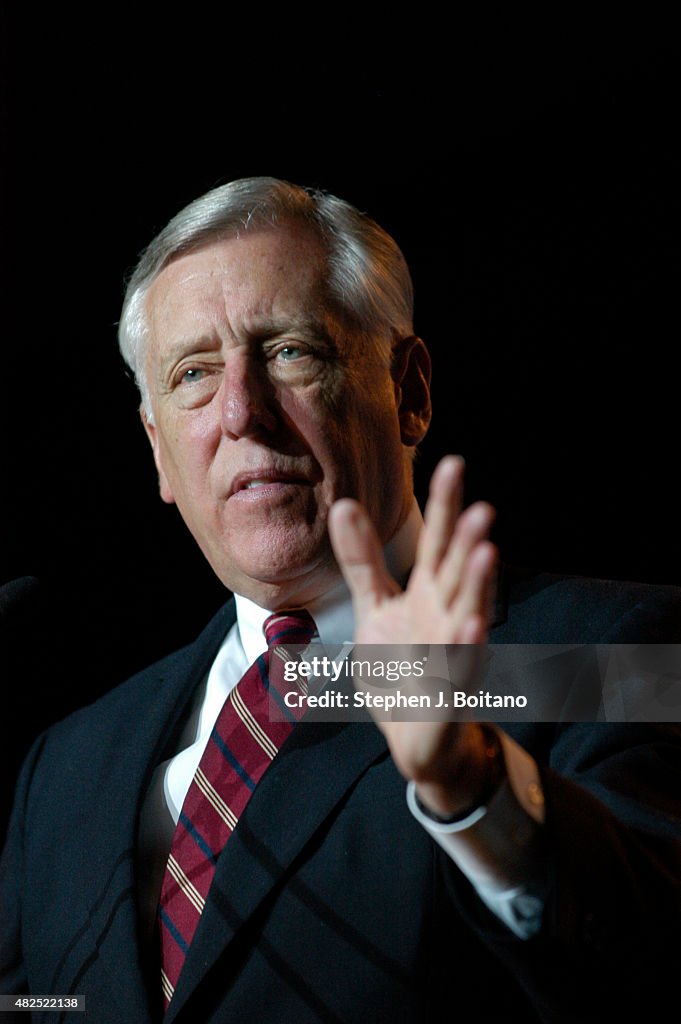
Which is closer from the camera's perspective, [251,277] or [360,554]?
[360,554]

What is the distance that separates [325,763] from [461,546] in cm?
60

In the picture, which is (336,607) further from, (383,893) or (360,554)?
(360,554)

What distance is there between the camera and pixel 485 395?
1.98 m

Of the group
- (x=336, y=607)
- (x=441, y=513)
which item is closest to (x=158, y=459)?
(x=336, y=607)

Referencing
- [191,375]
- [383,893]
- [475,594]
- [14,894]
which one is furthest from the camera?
[14,894]

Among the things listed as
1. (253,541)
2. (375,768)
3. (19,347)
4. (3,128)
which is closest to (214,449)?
(253,541)

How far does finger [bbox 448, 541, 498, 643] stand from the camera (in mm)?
935

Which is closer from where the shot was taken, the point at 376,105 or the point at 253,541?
the point at 253,541

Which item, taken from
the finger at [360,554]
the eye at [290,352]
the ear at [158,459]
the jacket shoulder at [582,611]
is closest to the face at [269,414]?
the eye at [290,352]

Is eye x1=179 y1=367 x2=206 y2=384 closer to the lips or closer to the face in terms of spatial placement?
the face

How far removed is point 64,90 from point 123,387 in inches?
23.8

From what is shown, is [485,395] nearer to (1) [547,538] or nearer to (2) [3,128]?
(1) [547,538]
